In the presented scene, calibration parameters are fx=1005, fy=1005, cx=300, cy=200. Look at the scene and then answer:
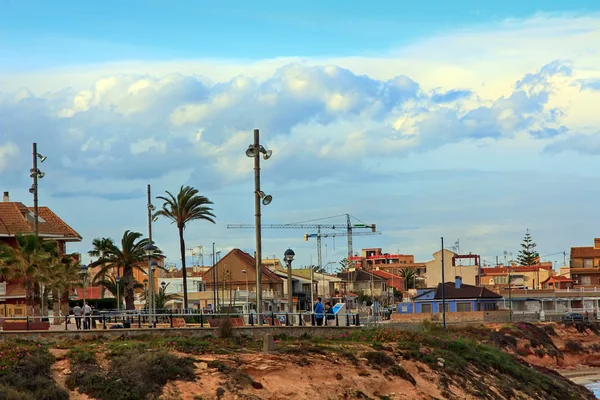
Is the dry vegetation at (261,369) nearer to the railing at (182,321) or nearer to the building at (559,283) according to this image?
the railing at (182,321)

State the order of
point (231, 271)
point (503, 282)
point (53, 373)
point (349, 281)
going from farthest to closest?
point (503, 282) → point (349, 281) → point (231, 271) → point (53, 373)

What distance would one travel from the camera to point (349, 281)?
152875mm

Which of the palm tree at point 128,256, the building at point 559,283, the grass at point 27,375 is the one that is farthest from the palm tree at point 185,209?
the building at point 559,283

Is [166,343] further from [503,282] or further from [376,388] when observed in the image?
[503,282]

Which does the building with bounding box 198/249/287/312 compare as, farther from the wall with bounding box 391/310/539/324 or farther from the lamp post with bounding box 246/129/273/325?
the lamp post with bounding box 246/129/273/325

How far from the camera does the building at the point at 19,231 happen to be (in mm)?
66625

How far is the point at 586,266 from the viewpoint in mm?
141250

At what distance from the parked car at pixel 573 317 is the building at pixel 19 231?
4714 centimetres

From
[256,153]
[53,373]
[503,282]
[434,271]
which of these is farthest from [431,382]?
[503,282]

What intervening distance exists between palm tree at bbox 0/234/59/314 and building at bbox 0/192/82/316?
845 centimetres

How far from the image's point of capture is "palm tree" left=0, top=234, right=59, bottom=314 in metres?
50.9

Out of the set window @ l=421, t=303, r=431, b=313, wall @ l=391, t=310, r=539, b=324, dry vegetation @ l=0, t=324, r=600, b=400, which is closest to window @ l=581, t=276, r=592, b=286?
wall @ l=391, t=310, r=539, b=324

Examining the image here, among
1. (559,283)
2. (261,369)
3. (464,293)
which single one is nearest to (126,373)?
(261,369)

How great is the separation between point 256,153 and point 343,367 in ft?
26.9
